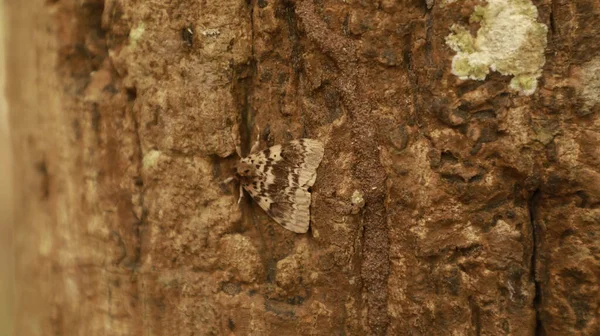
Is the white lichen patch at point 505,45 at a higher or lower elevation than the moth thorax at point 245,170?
higher

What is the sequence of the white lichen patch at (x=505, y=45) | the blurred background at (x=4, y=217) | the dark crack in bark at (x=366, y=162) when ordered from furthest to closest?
1. the blurred background at (x=4, y=217)
2. the dark crack in bark at (x=366, y=162)
3. the white lichen patch at (x=505, y=45)

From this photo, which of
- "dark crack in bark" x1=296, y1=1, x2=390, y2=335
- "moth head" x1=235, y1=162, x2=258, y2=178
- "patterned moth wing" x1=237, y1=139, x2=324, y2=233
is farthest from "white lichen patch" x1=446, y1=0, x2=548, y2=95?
"moth head" x1=235, y1=162, x2=258, y2=178

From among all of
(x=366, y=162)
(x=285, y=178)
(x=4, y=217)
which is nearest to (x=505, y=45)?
(x=366, y=162)

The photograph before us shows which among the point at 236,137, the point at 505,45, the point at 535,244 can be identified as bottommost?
the point at 535,244

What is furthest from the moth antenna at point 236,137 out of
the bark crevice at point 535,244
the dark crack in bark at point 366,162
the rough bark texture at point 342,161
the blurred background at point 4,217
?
the blurred background at point 4,217

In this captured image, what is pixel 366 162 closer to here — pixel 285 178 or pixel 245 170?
pixel 285 178

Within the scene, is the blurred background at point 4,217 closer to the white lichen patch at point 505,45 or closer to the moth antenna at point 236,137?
the moth antenna at point 236,137
